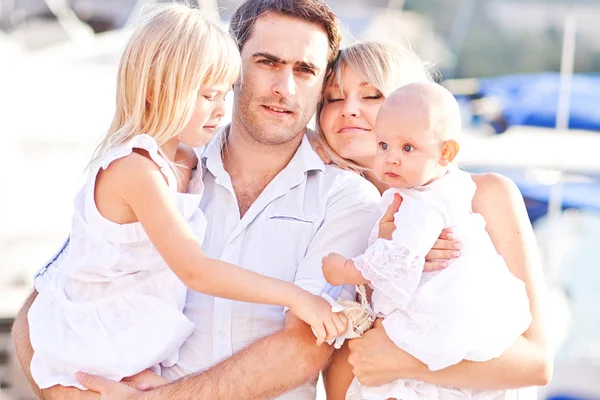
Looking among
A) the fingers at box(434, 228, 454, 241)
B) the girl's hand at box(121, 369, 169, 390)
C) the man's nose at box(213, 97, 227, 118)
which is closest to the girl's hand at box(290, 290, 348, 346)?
the fingers at box(434, 228, 454, 241)

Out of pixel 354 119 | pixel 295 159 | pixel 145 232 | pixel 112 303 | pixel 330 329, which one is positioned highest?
pixel 354 119

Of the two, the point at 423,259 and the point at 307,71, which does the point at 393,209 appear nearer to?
the point at 423,259

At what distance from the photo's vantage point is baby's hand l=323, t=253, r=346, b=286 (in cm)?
235

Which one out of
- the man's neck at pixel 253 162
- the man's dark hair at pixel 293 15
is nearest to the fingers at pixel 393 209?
the man's neck at pixel 253 162

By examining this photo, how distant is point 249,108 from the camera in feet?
10.3

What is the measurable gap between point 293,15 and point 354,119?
0.43 metres

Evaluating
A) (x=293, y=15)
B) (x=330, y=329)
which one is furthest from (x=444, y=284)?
(x=293, y=15)

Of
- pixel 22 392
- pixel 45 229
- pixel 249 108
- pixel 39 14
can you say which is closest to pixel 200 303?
pixel 249 108

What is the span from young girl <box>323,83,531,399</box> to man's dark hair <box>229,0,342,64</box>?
0.93m

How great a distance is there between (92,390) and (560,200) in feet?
15.6

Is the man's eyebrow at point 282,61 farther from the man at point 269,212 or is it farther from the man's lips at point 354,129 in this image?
the man's lips at point 354,129

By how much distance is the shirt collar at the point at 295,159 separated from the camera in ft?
9.82

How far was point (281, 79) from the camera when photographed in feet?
10.1

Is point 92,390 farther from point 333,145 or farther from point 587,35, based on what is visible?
point 587,35
